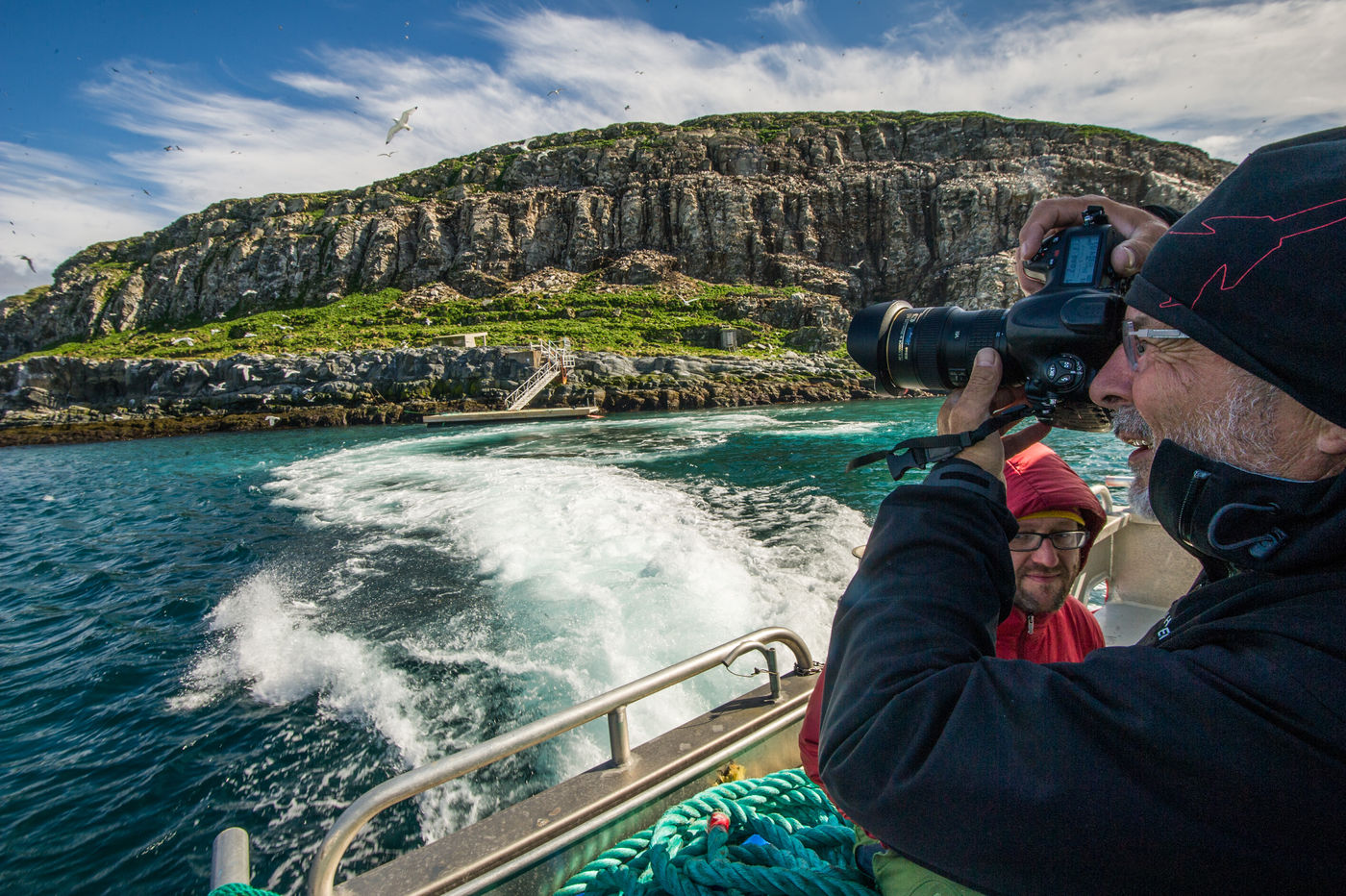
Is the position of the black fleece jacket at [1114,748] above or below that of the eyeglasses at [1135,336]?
below

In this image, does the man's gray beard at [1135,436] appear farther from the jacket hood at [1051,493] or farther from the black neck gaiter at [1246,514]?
the jacket hood at [1051,493]

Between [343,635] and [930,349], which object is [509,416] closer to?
[343,635]

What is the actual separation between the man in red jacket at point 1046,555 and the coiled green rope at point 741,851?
351 millimetres

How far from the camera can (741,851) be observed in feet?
4.74

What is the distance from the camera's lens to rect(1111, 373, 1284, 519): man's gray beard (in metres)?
0.62

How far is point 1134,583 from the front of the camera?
14.1 ft

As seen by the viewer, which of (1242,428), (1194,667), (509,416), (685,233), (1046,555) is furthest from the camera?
(685,233)

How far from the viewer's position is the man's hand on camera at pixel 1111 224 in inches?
39.0

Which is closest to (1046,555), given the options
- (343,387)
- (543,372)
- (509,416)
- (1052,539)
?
(1052,539)

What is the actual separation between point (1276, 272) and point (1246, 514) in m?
0.24

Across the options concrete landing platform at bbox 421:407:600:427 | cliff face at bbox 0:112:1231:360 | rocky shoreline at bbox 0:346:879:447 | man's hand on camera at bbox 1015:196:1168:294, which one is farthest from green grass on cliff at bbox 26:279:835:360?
man's hand on camera at bbox 1015:196:1168:294

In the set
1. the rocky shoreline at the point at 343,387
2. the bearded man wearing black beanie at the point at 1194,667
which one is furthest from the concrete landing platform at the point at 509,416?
the bearded man wearing black beanie at the point at 1194,667

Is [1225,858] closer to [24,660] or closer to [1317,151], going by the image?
[1317,151]

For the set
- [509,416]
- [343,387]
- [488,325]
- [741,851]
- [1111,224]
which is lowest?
[509,416]
